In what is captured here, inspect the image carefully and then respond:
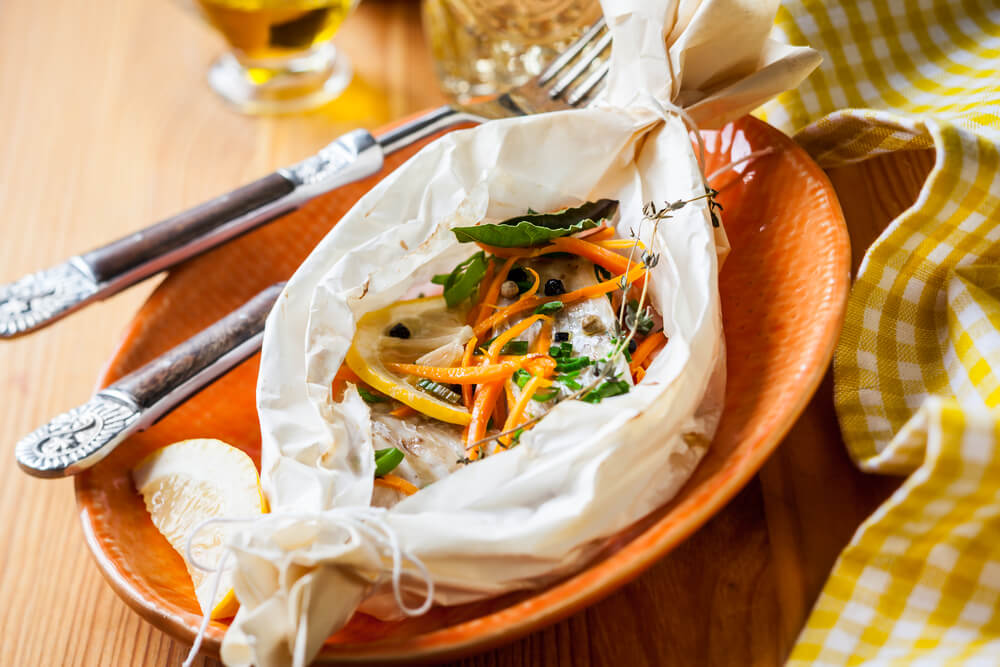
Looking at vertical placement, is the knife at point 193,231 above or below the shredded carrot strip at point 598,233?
below

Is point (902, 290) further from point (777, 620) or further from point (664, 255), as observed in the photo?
point (777, 620)

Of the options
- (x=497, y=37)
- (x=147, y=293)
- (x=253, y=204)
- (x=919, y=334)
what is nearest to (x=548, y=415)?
(x=919, y=334)

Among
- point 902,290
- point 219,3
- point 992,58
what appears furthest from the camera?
point 219,3

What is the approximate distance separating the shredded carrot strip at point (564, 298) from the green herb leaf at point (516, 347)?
4 cm

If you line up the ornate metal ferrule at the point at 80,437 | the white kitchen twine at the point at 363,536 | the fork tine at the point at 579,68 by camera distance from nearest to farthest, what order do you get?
the white kitchen twine at the point at 363,536
the ornate metal ferrule at the point at 80,437
the fork tine at the point at 579,68

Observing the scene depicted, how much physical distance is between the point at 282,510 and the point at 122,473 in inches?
14.3

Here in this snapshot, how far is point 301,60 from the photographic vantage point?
5.90 feet

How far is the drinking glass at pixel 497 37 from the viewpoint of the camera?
1.58 m

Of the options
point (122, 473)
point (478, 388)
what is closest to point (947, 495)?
point (478, 388)

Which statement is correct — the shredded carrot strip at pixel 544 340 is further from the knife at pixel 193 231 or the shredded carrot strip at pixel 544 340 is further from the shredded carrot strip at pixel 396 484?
the knife at pixel 193 231

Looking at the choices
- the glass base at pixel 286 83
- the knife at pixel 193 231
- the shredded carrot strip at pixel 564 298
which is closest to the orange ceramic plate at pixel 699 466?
the knife at pixel 193 231

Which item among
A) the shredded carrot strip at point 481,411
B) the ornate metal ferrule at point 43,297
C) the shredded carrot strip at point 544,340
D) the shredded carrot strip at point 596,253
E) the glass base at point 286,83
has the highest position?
the shredded carrot strip at point 596,253

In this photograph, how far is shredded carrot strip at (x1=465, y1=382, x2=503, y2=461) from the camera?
3.07 feet

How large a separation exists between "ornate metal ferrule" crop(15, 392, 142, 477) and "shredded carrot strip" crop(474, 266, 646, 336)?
418 mm
